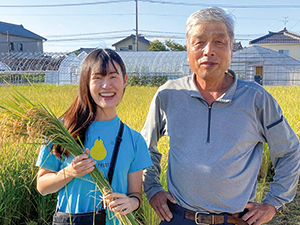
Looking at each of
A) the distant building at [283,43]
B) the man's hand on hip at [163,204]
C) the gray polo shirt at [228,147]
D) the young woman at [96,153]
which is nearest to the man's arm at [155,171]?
the man's hand on hip at [163,204]

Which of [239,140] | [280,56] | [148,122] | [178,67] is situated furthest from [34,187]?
[280,56]

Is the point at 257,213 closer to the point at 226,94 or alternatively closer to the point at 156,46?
the point at 226,94

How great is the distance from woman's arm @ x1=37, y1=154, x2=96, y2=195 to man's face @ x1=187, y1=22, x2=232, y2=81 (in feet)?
2.45

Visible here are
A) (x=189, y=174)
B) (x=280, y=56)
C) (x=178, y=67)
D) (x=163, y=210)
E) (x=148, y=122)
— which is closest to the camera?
(x=189, y=174)

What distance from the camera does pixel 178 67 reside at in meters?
18.5

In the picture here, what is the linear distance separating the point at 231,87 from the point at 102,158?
722 millimetres

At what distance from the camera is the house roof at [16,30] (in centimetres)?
4020

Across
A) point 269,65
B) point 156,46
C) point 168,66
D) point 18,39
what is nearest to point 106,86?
point 168,66

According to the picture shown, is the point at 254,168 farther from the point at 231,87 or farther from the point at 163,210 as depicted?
the point at 163,210

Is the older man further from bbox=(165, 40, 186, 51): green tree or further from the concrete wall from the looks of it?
the concrete wall

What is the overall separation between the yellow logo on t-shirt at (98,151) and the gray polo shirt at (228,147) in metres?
0.38

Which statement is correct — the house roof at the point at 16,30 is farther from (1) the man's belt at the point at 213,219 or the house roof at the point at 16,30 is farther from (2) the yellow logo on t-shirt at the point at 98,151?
(1) the man's belt at the point at 213,219

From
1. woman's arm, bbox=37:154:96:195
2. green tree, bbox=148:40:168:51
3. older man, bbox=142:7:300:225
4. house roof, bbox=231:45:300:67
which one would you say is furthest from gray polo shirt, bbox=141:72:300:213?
green tree, bbox=148:40:168:51

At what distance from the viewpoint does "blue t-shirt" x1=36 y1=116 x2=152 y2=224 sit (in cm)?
138
